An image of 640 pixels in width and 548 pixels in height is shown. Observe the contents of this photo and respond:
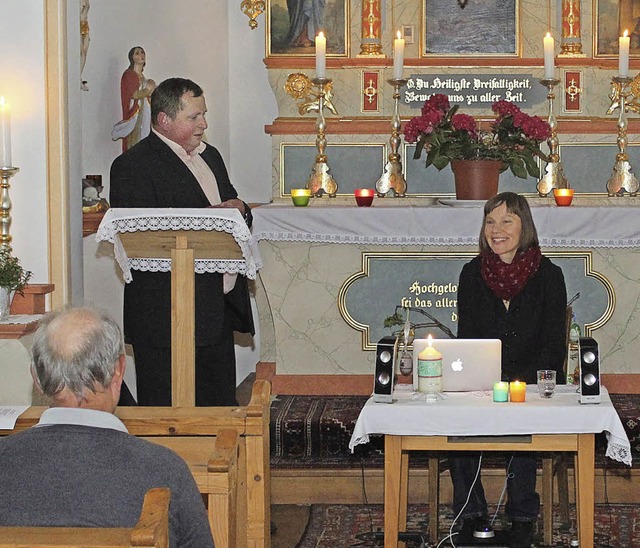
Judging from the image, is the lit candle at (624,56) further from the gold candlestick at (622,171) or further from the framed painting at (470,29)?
the framed painting at (470,29)

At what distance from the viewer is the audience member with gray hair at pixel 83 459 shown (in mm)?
2486

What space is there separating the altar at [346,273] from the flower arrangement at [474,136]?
0.97 ft

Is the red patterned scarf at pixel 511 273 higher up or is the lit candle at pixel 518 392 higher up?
the red patterned scarf at pixel 511 273

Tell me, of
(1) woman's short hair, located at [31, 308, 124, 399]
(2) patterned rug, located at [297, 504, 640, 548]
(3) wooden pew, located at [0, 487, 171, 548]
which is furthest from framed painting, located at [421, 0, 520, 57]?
(3) wooden pew, located at [0, 487, 171, 548]

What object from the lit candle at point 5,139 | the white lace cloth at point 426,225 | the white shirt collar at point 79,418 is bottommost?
the white shirt collar at point 79,418

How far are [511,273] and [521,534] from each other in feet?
3.63

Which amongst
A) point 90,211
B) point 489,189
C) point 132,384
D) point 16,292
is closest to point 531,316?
point 489,189

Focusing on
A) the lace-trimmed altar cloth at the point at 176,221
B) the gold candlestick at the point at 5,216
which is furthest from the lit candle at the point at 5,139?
the lace-trimmed altar cloth at the point at 176,221

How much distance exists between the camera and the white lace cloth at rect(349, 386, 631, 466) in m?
4.34

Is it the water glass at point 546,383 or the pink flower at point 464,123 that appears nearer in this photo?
the water glass at point 546,383

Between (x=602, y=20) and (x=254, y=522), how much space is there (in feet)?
18.7

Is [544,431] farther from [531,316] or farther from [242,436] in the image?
[242,436]

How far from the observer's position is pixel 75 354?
2730 mm

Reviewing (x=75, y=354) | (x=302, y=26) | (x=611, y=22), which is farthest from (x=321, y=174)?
(x=75, y=354)
